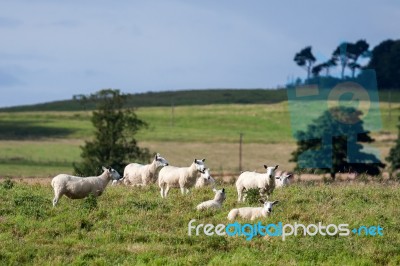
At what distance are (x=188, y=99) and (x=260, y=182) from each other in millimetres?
154291

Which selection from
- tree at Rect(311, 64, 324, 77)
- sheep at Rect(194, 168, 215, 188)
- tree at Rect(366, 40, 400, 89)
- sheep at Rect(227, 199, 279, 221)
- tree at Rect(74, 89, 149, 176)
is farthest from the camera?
tree at Rect(311, 64, 324, 77)

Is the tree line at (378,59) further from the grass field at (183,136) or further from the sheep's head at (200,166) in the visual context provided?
the sheep's head at (200,166)

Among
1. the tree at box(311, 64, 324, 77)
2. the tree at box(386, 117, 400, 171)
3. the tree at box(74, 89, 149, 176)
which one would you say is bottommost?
the tree at box(386, 117, 400, 171)

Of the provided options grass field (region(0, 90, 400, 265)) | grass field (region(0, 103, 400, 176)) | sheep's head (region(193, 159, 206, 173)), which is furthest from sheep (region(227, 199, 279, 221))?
grass field (region(0, 103, 400, 176))

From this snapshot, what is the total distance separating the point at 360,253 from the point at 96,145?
178ft

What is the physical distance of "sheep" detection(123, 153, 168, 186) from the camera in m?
29.7

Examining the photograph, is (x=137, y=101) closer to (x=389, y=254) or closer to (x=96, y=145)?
(x=96, y=145)

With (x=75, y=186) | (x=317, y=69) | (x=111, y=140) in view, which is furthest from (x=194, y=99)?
(x=75, y=186)

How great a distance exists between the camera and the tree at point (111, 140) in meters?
72.1

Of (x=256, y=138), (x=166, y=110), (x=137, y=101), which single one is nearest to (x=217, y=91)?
(x=137, y=101)

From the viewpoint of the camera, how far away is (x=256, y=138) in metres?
114

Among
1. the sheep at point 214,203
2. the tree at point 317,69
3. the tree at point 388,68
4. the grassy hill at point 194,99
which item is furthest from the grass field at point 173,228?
the tree at point 317,69

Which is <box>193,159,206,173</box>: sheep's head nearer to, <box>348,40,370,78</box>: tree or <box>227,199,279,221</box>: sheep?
<box>227,199,279,221</box>: sheep

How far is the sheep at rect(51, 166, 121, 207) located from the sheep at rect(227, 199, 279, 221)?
14.7ft
